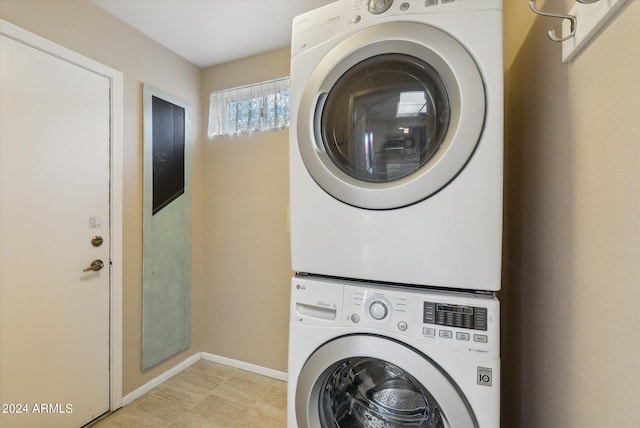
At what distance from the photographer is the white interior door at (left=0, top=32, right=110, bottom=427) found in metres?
1.27

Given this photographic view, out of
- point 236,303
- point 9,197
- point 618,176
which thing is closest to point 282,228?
point 236,303

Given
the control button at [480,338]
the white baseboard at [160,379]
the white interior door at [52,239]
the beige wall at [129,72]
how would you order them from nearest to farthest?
the control button at [480,338], the white interior door at [52,239], the beige wall at [129,72], the white baseboard at [160,379]

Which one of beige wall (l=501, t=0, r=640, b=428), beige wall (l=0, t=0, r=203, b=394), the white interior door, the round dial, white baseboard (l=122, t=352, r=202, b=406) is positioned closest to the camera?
beige wall (l=501, t=0, r=640, b=428)

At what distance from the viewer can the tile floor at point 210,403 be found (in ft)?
5.34

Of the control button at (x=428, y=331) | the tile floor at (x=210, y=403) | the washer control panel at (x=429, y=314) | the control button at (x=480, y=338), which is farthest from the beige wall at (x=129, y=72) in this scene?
the control button at (x=480, y=338)

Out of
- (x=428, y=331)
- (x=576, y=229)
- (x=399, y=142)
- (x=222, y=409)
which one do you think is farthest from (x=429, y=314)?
(x=222, y=409)

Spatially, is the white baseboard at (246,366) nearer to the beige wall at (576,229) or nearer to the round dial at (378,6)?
the beige wall at (576,229)

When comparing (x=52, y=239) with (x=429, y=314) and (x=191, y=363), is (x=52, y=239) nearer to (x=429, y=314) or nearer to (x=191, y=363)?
(x=191, y=363)

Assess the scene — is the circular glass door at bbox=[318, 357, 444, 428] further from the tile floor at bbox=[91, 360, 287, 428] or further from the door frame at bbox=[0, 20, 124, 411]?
the door frame at bbox=[0, 20, 124, 411]

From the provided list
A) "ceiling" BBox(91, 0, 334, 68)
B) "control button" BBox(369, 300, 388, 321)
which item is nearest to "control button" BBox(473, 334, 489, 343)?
"control button" BBox(369, 300, 388, 321)

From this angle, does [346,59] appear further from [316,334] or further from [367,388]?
[367,388]

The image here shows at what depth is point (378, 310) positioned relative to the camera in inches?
30.7

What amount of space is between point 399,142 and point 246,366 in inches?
84.1

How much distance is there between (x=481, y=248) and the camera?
0.71 metres
